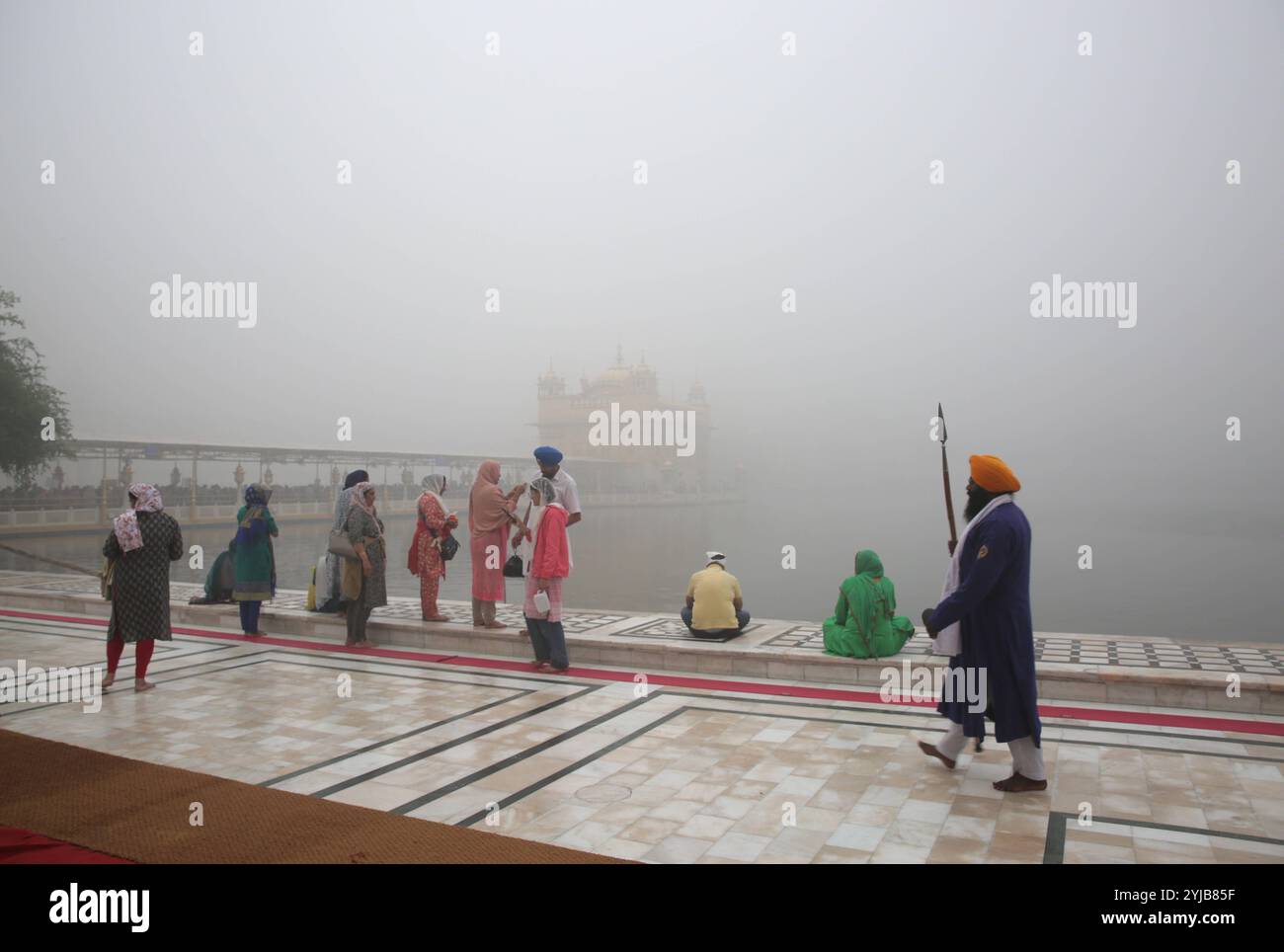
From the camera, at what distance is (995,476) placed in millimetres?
3178

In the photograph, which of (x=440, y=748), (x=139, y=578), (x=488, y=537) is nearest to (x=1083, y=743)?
(x=440, y=748)

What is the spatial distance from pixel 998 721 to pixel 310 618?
518 centimetres

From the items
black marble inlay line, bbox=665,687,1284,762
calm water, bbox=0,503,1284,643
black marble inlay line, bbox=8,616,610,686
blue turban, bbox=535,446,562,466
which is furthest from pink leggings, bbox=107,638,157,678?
calm water, bbox=0,503,1284,643

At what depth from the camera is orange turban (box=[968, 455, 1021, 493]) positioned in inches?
125

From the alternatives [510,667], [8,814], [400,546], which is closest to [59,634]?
[510,667]

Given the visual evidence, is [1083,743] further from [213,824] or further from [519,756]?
[213,824]

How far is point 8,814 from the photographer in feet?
8.81

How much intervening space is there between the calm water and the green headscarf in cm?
426

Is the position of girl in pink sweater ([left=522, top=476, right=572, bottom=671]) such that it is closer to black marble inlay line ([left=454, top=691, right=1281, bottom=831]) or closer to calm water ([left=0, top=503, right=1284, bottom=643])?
black marble inlay line ([left=454, top=691, right=1281, bottom=831])

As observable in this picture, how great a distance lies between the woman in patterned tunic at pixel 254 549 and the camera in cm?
613

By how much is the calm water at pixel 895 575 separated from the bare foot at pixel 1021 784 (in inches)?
240

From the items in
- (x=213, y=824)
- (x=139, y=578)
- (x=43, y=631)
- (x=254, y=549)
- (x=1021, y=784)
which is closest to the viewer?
(x=213, y=824)

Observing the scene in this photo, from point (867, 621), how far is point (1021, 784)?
1878mm

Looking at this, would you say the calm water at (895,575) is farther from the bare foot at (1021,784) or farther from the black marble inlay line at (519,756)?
the bare foot at (1021,784)
